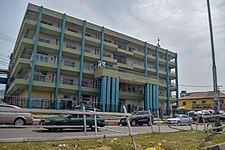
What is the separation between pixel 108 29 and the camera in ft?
125

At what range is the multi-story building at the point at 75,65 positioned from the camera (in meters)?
29.7

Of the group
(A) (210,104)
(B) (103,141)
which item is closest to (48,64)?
(B) (103,141)

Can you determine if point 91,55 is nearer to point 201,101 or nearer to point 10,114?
point 10,114

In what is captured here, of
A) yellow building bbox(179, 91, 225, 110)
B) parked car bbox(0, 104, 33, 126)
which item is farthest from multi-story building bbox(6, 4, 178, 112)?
yellow building bbox(179, 91, 225, 110)

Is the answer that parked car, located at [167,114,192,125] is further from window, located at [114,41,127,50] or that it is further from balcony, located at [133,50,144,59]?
window, located at [114,41,127,50]

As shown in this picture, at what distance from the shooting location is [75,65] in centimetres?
3497

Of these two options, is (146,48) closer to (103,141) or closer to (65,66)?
(65,66)

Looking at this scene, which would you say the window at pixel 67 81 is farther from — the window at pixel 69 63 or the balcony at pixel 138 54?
the balcony at pixel 138 54

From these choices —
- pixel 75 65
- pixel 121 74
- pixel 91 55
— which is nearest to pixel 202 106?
pixel 121 74

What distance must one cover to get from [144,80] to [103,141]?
108 ft

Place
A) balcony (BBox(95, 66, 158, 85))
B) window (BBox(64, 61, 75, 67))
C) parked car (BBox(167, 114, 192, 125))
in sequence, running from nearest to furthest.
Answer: parked car (BBox(167, 114, 192, 125)) → balcony (BBox(95, 66, 158, 85)) → window (BBox(64, 61, 75, 67))

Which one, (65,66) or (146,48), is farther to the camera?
(146,48)

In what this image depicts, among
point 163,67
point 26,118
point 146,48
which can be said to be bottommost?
point 26,118

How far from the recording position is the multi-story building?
2970cm
